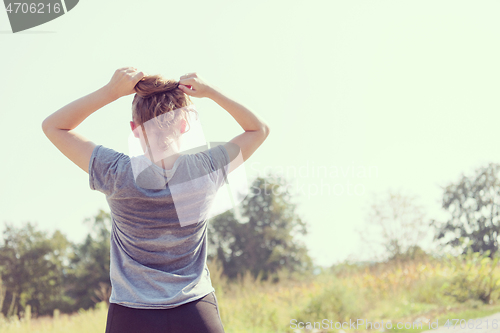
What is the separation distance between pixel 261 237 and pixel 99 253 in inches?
435

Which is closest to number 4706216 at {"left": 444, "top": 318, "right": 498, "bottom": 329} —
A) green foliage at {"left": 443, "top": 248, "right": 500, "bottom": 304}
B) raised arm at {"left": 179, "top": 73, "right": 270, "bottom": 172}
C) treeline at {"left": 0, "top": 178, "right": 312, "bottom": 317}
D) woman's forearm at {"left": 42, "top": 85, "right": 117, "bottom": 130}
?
green foliage at {"left": 443, "top": 248, "right": 500, "bottom": 304}

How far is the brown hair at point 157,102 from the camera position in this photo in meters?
1.24

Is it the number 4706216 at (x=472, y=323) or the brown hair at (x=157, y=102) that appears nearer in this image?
the brown hair at (x=157, y=102)

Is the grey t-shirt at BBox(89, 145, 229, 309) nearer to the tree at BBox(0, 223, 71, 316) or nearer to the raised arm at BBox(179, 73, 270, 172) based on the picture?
the raised arm at BBox(179, 73, 270, 172)

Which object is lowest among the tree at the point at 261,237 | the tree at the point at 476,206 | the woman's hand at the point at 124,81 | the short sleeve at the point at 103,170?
the tree at the point at 261,237

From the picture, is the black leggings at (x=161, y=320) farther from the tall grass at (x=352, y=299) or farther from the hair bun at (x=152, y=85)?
the tall grass at (x=352, y=299)

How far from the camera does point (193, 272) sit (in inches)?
50.0

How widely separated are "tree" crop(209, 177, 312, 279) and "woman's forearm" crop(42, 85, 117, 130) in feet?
83.2

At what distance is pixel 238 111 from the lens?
1384 mm

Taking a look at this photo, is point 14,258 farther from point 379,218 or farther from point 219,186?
point 219,186

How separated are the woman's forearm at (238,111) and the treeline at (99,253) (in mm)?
21446

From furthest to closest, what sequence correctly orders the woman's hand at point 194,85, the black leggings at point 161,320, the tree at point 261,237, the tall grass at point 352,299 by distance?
1. the tree at point 261,237
2. the tall grass at point 352,299
3. the woman's hand at point 194,85
4. the black leggings at point 161,320

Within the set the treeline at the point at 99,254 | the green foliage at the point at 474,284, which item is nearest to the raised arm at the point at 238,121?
the green foliage at the point at 474,284

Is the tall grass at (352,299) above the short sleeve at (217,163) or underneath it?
underneath
